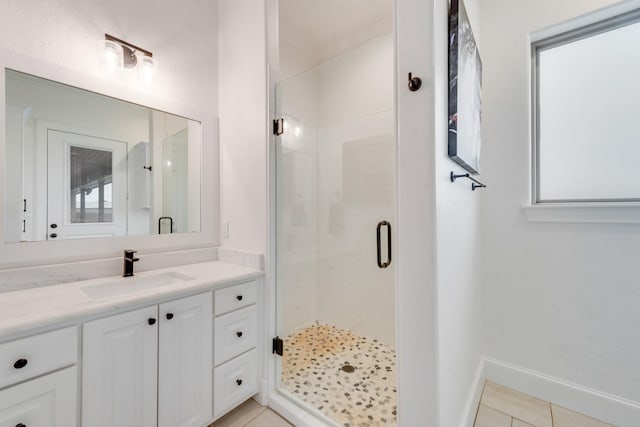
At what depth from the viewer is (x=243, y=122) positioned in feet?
6.15

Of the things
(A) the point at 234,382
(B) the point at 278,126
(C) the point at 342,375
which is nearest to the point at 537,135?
(B) the point at 278,126

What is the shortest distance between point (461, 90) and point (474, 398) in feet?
5.75

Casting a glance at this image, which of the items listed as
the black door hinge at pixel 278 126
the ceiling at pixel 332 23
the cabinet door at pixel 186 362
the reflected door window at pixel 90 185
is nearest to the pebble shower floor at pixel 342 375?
the cabinet door at pixel 186 362

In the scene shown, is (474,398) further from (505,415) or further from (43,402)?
(43,402)

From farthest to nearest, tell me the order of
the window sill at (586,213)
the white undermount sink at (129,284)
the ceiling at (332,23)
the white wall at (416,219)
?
the ceiling at (332,23)
the window sill at (586,213)
the white undermount sink at (129,284)
the white wall at (416,219)

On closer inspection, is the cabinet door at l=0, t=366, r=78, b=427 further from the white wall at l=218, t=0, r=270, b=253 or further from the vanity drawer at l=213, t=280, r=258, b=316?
the white wall at l=218, t=0, r=270, b=253

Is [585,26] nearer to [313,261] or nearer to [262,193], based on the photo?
[262,193]

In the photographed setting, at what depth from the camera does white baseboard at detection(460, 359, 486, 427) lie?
136 cm

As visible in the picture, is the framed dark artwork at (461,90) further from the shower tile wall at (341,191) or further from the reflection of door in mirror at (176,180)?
the reflection of door in mirror at (176,180)

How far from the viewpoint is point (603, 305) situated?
1.53 meters

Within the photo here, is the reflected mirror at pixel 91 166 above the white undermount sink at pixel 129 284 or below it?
above

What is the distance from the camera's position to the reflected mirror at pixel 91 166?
1.28 meters

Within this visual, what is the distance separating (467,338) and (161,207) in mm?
2102

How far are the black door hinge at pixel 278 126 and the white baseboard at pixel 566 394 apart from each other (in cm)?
222
